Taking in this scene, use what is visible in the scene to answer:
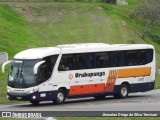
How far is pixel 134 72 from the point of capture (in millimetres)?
37906

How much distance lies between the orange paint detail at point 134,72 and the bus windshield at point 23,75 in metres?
6.28

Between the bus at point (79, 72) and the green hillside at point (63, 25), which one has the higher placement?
the green hillside at point (63, 25)

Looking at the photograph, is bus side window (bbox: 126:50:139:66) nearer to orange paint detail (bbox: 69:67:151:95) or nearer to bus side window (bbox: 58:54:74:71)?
orange paint detail (bbox: 69:67:151:95)

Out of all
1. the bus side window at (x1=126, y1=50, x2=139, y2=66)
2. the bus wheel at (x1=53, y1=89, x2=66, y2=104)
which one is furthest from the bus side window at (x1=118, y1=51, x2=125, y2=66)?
the bus wheel at (x1=53, y1=89, x2=66, y2=104)

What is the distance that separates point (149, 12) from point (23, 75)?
39654mm

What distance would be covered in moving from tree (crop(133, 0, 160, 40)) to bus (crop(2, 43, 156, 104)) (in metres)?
31.4

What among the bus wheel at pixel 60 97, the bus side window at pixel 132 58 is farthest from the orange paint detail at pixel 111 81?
the bus wheel at pixel 60 97

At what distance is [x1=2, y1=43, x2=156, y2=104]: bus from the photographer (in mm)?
32656

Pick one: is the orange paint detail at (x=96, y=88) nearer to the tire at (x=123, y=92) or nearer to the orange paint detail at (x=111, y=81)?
the orange paint detail at (x=111, y=81)

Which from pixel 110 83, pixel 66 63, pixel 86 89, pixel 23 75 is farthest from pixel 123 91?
pixel 23 75

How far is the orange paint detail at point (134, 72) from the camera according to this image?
37206mm

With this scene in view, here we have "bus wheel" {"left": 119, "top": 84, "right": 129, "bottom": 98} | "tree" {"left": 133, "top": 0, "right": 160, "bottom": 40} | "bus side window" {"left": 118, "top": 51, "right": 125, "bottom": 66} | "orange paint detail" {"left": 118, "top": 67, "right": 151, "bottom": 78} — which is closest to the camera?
"bus side window" {"left": 118, "top": 51, "right": 125, "bottom": 66}

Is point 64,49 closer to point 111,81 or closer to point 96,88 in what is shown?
point 96,88

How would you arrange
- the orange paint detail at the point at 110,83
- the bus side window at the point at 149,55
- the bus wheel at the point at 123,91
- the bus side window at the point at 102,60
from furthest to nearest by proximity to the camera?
the bus side window at the point at 149,55, the bus wheel at the point at 123,91, the bus side window at the point at 102,60, the orange paint detail at the point at 110,83
